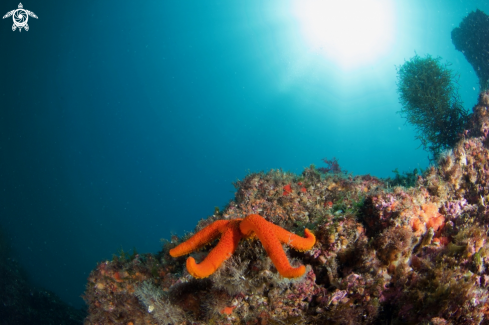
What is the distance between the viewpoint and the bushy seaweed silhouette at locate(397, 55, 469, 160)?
11562 mm

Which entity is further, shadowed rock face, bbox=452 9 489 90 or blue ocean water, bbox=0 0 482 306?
blue ocean water, bbox=0 0 482 306

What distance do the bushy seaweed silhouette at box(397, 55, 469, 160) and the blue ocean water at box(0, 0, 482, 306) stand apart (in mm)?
57994

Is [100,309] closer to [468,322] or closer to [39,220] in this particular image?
[468,322]

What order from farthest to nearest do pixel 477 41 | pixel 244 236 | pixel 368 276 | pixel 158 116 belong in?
1. pixel 158 116
2. pixel 477 41
3. pixel 244 236
4. pixel 368 276

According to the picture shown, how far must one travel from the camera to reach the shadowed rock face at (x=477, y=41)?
1505 centimetres

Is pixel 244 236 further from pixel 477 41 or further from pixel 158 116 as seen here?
pixel 158 116

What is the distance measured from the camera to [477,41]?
15.7 metres

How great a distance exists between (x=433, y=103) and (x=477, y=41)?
868 centimetres

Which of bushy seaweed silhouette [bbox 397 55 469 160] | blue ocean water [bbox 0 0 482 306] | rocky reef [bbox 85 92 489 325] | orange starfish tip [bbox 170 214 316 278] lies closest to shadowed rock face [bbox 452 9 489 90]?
bushy seaweed silhouette [bbox 397 55 469 160]

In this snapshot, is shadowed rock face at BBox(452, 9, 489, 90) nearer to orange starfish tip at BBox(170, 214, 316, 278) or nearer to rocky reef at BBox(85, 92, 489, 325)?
rocky reef at BBox(85, 92, 489, 325)

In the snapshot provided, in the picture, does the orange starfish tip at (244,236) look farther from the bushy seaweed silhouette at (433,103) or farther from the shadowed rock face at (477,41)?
the shadowed rock face at (477,41)

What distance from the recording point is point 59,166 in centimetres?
9569

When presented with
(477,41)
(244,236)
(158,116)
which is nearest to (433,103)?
(477,41)

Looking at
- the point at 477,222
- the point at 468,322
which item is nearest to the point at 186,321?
the point at 468,322
